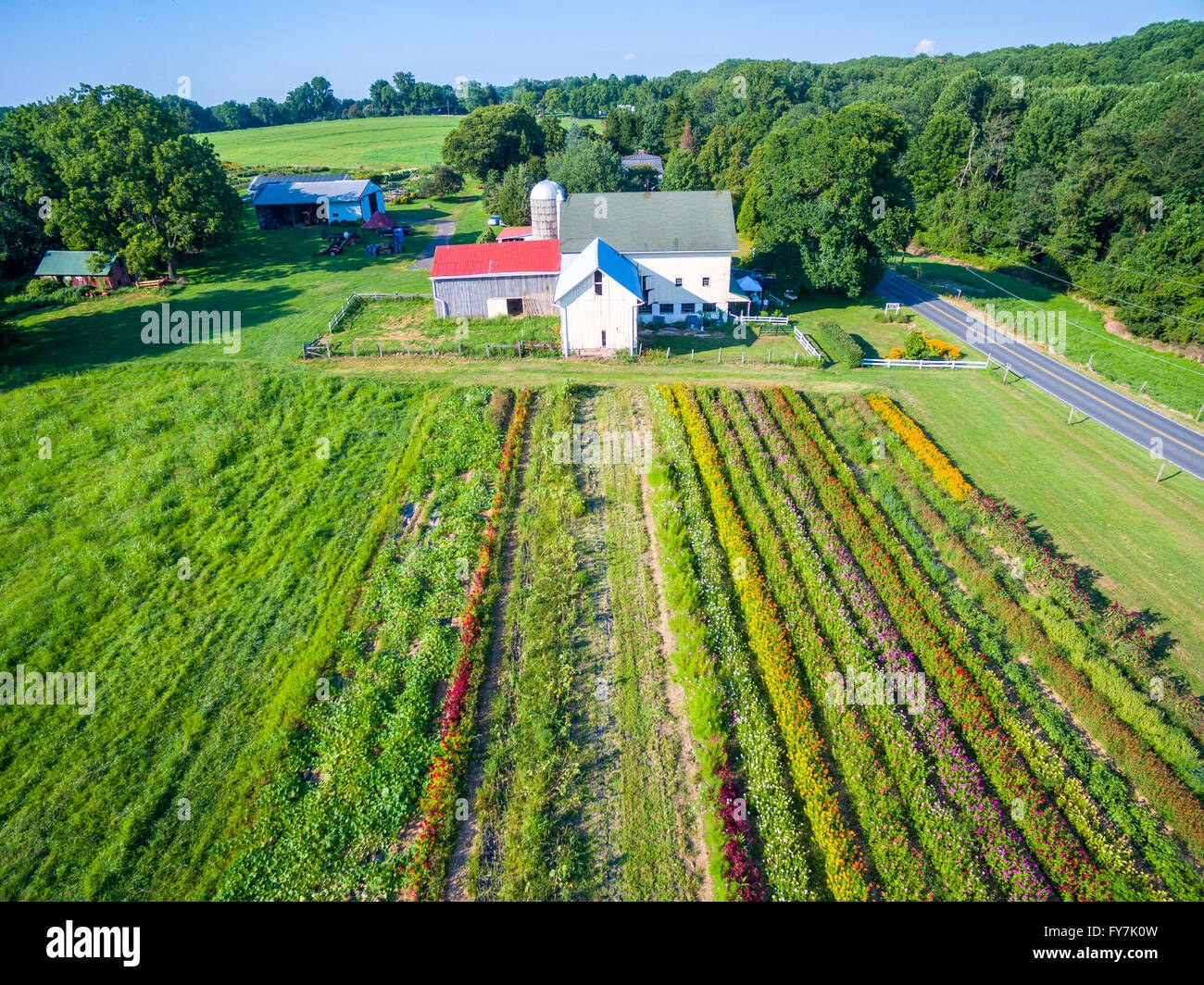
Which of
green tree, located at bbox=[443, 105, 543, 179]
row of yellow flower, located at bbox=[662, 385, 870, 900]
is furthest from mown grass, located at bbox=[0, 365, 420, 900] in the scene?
green tree, located at bbox=[443, 105, 543, 179]

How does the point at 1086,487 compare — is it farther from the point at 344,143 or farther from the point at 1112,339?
the point at 344,143

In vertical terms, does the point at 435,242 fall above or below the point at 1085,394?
above

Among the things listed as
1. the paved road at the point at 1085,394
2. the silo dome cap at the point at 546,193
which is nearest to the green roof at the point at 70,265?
the silo dome cap at the point at 546,193

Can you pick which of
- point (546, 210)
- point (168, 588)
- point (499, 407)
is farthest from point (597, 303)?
point (168, 588)

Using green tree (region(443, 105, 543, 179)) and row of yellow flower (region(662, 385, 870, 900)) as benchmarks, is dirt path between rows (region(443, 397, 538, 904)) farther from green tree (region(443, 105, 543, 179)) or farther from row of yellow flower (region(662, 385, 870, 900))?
green tree (region(443, 105, 543, 179))

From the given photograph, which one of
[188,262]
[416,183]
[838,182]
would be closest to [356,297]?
[188,262]
